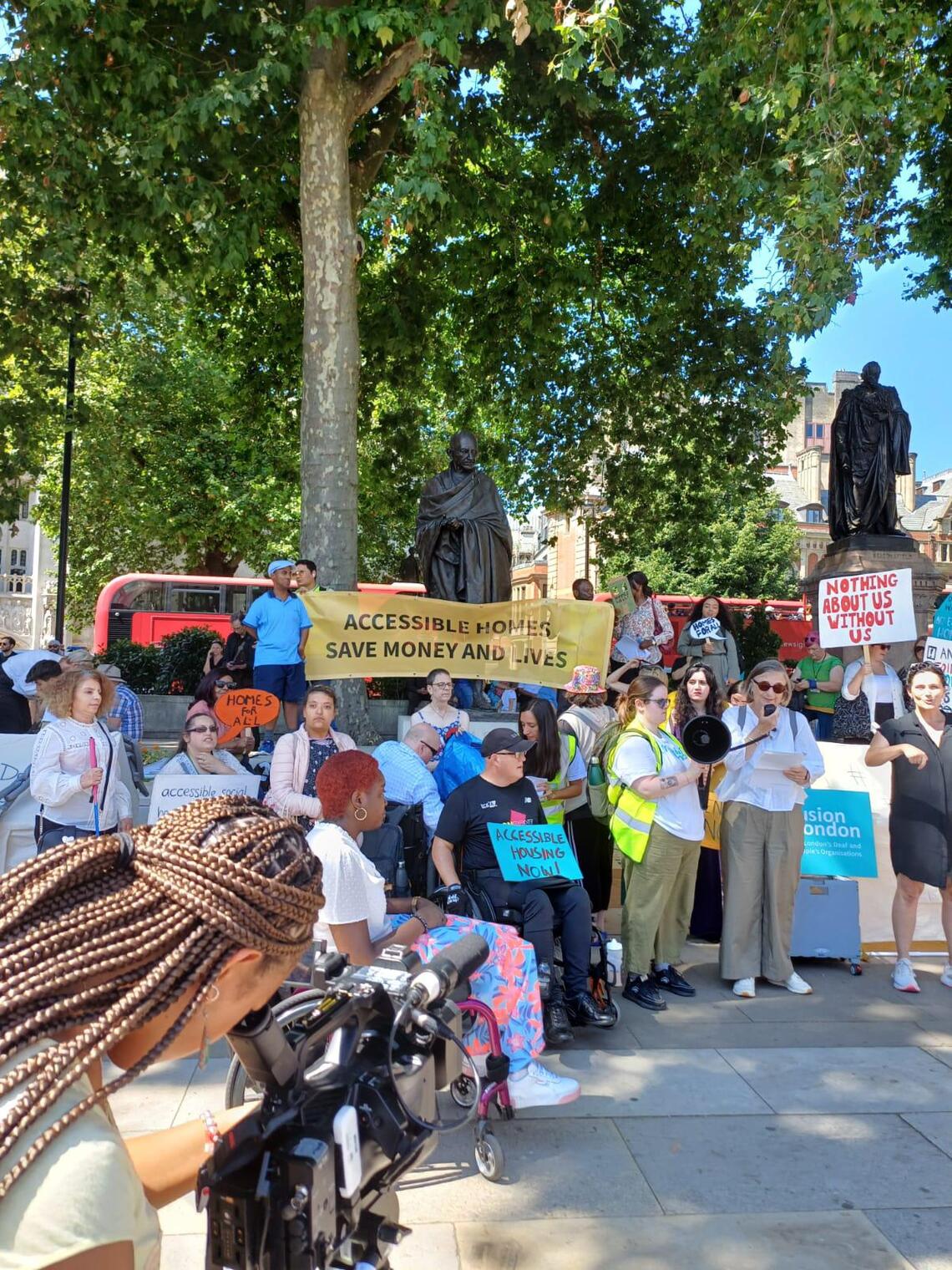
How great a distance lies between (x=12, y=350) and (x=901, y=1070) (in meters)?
13.0

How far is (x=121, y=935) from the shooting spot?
53.0 inches

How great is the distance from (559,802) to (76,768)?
2.91 m

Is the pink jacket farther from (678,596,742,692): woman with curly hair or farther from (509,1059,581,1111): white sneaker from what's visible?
(678,596,742,692): woman with curly hair

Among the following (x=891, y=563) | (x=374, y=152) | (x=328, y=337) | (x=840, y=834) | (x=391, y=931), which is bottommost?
(x=391, y=931)

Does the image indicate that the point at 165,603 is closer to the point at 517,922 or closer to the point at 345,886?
the point at 517,922

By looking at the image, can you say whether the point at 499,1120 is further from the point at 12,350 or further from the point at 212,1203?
the point at 12,350

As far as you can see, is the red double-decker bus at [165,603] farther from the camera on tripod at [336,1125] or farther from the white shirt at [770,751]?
the camera on tripod at [336,1125]

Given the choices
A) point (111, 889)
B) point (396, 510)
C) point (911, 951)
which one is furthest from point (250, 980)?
point (396, 510)

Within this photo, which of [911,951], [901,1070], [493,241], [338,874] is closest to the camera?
[338,874]

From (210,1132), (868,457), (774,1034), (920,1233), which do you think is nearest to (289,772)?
(774,1034)

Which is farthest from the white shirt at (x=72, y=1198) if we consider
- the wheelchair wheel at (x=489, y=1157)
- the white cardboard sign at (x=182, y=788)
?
the white cardboard sign at (x=182, y=788)

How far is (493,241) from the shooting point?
623 inches

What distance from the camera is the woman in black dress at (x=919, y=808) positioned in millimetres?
6176

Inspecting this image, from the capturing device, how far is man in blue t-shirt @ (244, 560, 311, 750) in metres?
9.34
